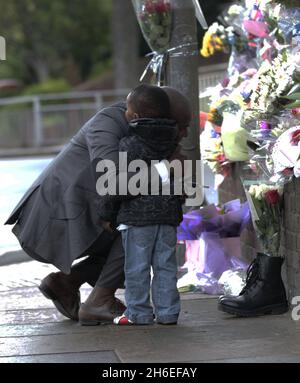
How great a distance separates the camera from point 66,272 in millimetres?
5078

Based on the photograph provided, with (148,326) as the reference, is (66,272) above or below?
above

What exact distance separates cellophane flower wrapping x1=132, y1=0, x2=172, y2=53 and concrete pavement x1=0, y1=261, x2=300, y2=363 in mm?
2057

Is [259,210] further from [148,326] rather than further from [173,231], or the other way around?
[148,326]

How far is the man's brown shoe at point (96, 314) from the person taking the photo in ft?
17.1

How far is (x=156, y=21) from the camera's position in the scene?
6633 mm

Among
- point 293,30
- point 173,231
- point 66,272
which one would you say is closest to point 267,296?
point 173,231

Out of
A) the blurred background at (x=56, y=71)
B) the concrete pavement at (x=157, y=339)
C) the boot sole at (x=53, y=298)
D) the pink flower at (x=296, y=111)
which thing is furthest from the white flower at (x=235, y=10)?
the boot sole at (x=53, y=298)

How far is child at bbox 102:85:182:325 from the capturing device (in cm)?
492

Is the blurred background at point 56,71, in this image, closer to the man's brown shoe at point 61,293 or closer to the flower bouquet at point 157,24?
the flower bouquet at point 157,24

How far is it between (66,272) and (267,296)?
1.22 meters

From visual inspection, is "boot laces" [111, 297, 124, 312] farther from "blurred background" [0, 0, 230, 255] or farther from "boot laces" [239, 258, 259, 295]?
"blurred background" [0, 0, 230, 255]

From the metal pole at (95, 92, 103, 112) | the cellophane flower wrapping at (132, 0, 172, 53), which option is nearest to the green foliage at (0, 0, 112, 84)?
the metal pole at (95, 92, 103, 112)
